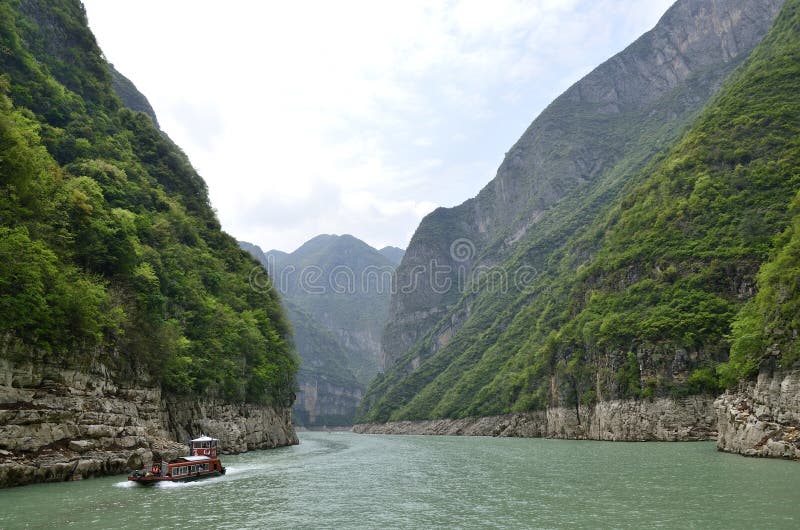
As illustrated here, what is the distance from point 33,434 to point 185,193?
195ft

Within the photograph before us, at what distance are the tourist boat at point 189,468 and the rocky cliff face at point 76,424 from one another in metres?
2.35

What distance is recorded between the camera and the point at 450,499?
28.3 m

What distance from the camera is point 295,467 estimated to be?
45750mm

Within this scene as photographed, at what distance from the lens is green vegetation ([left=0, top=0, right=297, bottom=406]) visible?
33656 millimetres

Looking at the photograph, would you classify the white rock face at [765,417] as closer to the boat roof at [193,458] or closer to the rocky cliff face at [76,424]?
the boat roof at [193,458]

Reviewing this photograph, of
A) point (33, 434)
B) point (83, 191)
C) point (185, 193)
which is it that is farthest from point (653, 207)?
point (33, 434)

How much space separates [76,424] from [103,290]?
1073cm

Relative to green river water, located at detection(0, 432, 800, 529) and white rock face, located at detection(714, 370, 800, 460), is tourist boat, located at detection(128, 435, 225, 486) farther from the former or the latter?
white rock face, located at detection(714, 370, 800, 460)

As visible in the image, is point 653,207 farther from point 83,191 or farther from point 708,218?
point 83,191

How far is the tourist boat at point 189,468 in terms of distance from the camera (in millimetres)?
31781

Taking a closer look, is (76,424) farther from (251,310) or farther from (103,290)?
(251,310)

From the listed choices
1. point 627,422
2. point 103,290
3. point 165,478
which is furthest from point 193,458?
point 627,422

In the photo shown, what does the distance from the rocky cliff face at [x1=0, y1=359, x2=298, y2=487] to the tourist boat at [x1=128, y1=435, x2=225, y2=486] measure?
2350mm

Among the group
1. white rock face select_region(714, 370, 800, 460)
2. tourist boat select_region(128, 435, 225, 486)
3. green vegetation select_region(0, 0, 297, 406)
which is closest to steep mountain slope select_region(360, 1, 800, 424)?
white rock face select_region(714, 370, 800, 460)
